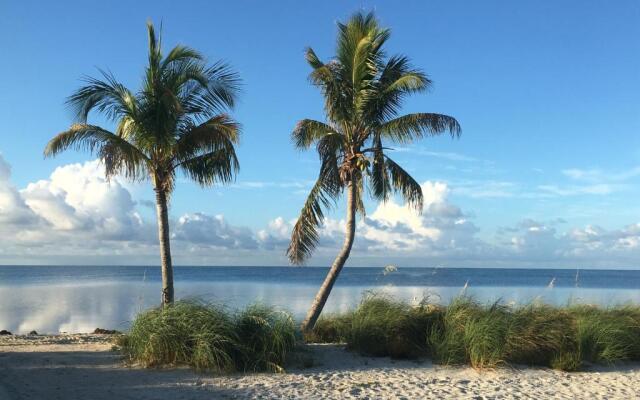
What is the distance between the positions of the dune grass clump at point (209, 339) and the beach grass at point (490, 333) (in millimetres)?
1979

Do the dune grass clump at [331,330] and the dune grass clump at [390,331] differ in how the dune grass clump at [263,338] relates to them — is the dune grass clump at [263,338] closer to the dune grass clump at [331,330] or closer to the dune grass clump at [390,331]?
the dune grass clump at [390,331]

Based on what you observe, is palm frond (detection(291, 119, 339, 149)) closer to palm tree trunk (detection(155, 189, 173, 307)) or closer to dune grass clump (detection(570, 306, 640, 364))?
palm tree trunk (detection(155, 189, 173, 307))

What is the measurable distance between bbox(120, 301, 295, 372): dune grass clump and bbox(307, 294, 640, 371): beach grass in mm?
1979

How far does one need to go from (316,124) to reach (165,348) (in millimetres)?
6868

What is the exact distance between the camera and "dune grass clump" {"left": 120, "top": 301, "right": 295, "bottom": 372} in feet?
33.3

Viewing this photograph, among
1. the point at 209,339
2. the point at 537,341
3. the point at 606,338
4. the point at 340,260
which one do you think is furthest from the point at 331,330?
the point at 606,338

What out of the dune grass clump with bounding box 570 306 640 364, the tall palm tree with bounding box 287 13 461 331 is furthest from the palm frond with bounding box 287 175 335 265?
the dune grass clump with bounding box 570 306 640 364

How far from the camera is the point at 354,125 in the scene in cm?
1456

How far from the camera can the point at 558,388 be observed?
384 inches

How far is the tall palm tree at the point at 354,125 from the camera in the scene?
14234 mm

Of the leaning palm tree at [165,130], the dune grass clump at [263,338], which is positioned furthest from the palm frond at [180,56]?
the dune grass clump at [263,338]

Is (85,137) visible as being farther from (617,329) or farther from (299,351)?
(617,329)

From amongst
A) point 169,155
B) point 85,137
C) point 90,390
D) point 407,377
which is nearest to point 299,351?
point 407,377

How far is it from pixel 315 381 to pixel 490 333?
11.2 feet
